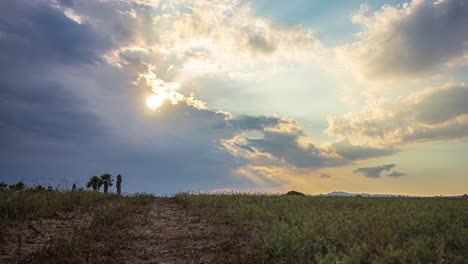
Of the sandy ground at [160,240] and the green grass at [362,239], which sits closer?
the green grass at [362,239]

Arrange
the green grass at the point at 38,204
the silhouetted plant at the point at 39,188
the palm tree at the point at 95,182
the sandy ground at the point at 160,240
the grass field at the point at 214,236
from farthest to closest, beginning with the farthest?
the palm tree at the point at 95,182 → the silhouetted plant at the point at 39,188 → the green grass at the point at 38,204 → the sandy ground at the point at 160,240 → the grass field at the point at 214,236

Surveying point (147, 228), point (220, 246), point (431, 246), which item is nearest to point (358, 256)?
point (431, 246)

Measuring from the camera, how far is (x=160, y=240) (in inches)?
441

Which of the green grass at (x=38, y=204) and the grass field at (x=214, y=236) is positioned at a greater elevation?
the green grass at (x=38, y=204)

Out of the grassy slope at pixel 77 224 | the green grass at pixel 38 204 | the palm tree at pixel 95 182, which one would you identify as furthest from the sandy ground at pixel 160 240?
the palm tree at pixel 95 182

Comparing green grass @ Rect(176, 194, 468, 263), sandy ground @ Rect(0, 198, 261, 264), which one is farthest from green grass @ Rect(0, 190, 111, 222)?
green grass @ Rect(176, 194, 468, 263)

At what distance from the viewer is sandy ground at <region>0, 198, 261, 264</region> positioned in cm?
902

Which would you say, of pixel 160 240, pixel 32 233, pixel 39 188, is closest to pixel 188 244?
pixel 160 240

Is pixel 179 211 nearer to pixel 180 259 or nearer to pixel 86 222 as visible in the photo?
pixel 86 222

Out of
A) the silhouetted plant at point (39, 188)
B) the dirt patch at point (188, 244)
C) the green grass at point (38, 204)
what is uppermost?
the silhouetted plant at point (39, 188)

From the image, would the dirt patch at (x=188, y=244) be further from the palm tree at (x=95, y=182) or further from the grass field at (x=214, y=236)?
the palm tree at (x=95, y=182)

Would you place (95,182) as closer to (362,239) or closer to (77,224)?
(77,224)

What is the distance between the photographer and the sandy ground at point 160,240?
9023 millimetres

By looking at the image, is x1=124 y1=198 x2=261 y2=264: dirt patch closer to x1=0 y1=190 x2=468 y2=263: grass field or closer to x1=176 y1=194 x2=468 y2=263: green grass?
x1=0 y1=190 x2=468 y2=263: grass field
